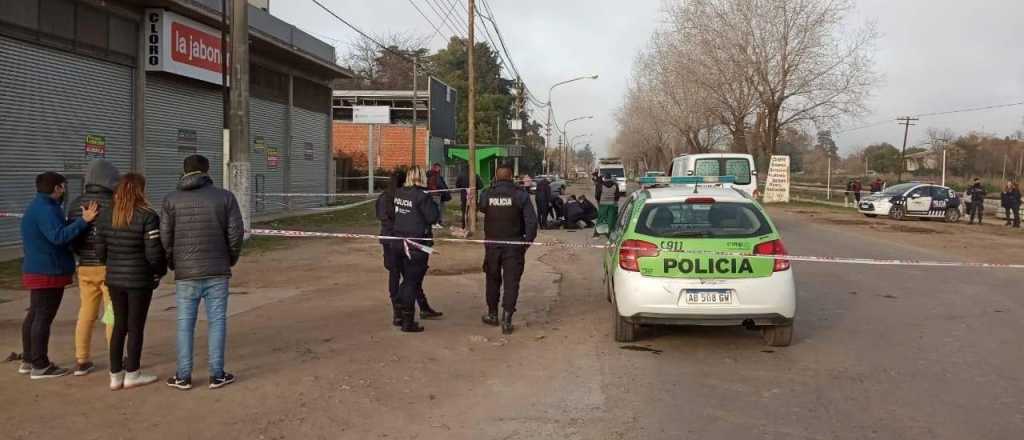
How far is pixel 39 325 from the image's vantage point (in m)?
5.84

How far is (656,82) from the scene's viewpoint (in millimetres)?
56188

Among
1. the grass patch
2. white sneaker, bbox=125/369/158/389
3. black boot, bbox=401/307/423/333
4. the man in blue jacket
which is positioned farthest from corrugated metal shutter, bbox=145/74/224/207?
white sneaker, bbox=125/369/158/389

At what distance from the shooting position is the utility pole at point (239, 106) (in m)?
13.7

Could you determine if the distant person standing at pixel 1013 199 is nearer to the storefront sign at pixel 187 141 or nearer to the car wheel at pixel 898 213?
the car wheel at pixel 898 213

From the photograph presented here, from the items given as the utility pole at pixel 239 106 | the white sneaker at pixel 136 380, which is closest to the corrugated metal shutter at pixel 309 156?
the utility pole at pixel 239 106

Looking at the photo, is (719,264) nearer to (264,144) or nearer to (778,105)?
(264,144)

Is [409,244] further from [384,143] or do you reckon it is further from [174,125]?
[384,143]

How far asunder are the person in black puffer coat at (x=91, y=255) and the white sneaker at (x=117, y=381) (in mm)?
241

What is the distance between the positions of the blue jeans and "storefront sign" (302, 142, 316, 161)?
78.1 ft

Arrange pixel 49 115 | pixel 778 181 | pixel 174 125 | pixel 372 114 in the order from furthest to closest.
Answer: pixel 778 181
pixel 372 114
pixel 174 125
pixel 49 115

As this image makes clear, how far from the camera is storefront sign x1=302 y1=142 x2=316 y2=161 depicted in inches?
1136

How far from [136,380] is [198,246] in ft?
3.69

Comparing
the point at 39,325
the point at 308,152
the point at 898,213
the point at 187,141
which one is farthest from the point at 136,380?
the point at 898,213

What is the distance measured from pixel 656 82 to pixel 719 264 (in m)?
50.9
